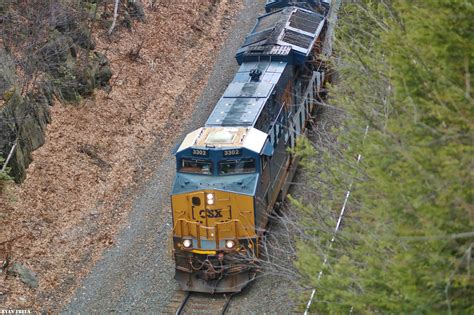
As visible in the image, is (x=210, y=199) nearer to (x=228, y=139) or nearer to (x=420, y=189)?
(x=228, y=139)

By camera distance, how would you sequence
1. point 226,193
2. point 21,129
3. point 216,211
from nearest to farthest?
point 226,193
point 216,211
point 21,129

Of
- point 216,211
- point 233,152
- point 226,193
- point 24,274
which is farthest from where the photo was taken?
point 24,274

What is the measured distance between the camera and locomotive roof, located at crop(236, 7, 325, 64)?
20.6 meters

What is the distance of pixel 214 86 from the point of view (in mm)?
27688

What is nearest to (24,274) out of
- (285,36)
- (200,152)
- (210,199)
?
(210,199)

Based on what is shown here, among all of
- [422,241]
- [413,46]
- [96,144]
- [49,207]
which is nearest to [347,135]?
[413,46]

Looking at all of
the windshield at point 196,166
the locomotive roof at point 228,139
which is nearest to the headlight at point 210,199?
the windshield at point 196,166

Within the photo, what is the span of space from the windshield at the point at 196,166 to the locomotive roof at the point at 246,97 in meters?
1.49

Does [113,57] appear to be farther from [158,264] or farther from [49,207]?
[158,264]

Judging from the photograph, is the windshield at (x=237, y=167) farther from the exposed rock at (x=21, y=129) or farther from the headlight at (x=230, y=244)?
the exposed rock at (x=21, y=129)

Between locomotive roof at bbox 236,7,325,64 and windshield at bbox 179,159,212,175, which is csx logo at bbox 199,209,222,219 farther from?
locomotive roof at bbox 236,7,325,64

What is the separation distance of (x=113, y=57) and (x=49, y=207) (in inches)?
376

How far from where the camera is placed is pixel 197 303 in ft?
52.3

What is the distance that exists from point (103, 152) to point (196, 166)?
7.37 meters
